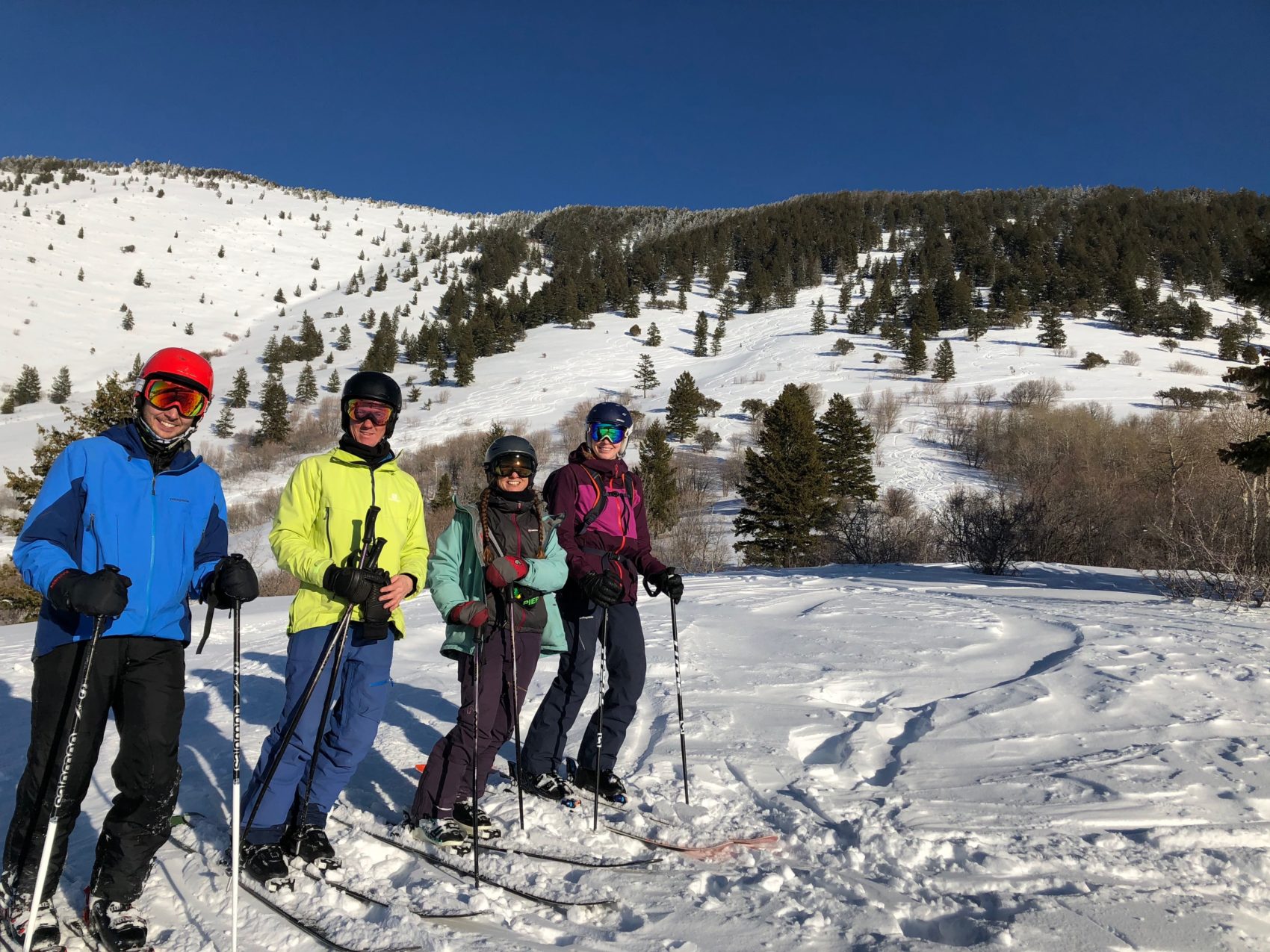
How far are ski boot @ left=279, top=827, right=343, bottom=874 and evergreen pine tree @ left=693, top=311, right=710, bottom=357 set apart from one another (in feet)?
190

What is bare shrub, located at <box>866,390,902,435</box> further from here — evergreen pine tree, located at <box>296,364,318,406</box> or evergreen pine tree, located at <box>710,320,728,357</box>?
evergreen pine tree, located at <box>296,364,318,406</box>

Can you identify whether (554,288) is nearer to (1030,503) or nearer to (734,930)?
(1030,503)

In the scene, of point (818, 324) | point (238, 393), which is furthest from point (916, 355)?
point (238, 393)

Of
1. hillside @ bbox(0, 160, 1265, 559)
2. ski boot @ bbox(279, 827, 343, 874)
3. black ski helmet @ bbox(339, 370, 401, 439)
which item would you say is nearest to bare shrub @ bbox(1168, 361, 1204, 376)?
hillside @ bbox(0, 160, 1265, 559)

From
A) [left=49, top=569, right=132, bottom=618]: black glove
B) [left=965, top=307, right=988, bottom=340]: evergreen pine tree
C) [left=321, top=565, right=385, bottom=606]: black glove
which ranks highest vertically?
[left=965, top=307, right=988, bottom=340]: evergreen pine tree

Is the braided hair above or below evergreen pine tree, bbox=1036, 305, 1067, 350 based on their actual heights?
below

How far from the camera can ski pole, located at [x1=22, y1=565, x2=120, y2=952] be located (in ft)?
7.32

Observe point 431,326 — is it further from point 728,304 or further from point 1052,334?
point 1052,334

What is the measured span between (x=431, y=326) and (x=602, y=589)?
66.3 metres

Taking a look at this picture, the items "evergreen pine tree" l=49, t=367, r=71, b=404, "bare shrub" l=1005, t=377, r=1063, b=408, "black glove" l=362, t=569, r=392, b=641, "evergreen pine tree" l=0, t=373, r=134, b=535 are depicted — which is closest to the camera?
"black glove" l=362, t=569, r=392, b=641

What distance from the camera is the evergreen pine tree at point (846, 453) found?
30.5 meters

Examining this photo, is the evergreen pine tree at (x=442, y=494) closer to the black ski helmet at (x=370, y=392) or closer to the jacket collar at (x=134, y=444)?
the black ski helmet at (x=370, y=392)

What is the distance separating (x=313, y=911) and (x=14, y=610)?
1961 cm

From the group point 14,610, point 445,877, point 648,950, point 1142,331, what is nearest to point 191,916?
point 445,877
